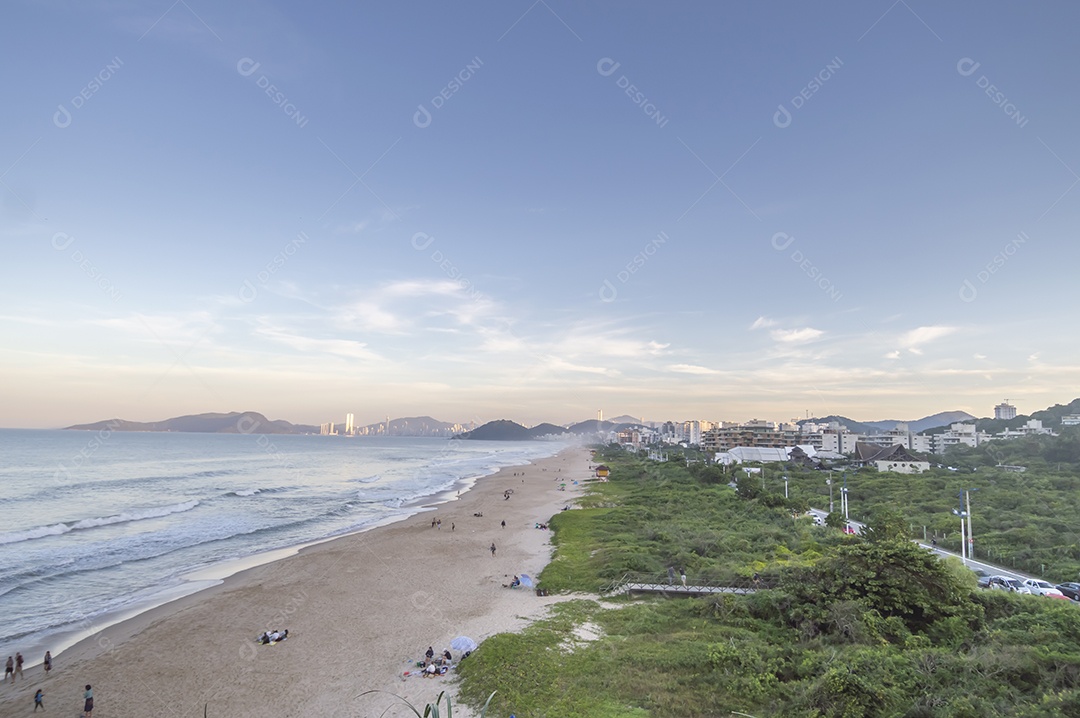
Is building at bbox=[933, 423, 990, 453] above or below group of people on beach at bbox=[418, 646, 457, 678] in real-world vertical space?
above

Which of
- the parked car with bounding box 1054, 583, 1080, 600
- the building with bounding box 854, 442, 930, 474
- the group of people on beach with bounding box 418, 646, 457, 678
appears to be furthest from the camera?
the building with bounding box 854, 442, 930, 474

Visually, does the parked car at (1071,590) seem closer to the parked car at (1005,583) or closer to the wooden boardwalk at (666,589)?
the parked car at (1005,583)

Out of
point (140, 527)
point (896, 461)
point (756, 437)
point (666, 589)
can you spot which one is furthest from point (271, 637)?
point (756, 437)

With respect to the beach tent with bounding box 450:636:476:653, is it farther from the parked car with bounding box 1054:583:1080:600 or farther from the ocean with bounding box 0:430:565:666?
the parked car with bounding box 1054:583:1080:600

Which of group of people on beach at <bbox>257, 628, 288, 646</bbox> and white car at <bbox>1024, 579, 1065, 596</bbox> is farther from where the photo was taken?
white car at <bbox>1024, 579, 1065, 596</bbox>

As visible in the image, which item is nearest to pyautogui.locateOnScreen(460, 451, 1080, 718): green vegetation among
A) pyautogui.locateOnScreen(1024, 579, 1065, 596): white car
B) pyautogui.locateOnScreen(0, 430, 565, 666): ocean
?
pyautogui.locateOnScreen(1024, 579, 1065, 596): white car

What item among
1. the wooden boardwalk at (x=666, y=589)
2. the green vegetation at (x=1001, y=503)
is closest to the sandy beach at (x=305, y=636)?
the wooden boardwalk at (x=666, y=589)

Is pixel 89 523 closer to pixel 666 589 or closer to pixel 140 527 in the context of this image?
pixel 140 527
